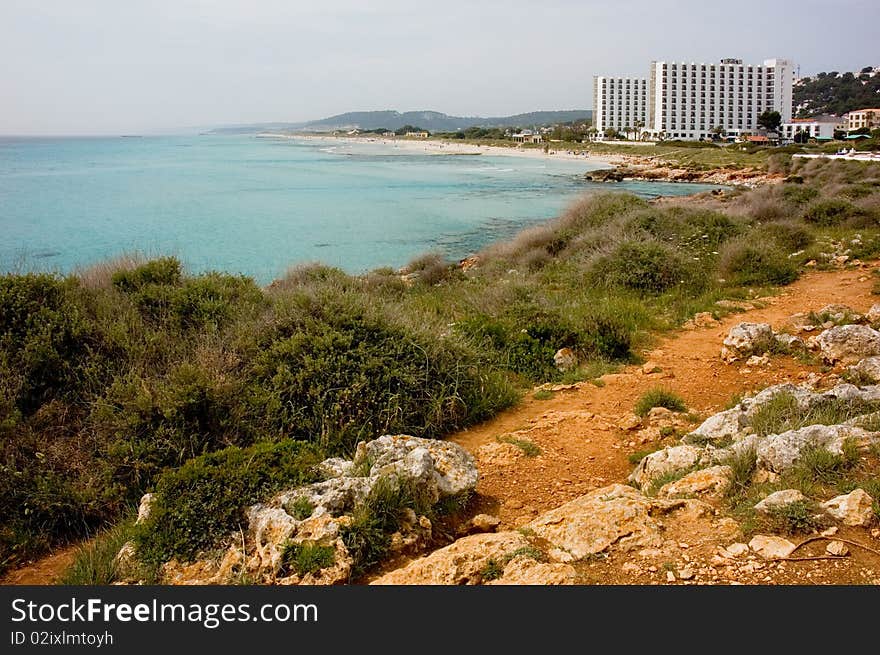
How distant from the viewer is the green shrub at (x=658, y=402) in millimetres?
7098

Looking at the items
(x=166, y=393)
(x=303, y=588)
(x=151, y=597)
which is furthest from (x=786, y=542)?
(x=166, y=393)

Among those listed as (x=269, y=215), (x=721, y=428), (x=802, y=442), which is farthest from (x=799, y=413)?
(x=269, y=215)

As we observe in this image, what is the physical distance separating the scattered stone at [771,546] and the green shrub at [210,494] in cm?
275

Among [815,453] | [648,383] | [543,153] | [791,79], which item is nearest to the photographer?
[815,453]

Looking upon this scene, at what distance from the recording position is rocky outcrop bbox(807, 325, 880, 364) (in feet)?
25.4

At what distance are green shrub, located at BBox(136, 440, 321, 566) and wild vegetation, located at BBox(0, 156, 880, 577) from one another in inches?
0.5

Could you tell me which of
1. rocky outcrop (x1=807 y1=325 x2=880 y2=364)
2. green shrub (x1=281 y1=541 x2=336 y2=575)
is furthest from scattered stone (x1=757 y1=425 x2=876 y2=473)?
rocky outcrop (x1=807 y1=325 x2=880 y2=364)

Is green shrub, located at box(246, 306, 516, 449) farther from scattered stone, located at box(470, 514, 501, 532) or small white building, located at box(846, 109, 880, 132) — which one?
small white building, located at box(846, 109, 880, 132)

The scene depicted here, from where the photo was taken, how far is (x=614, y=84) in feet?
551

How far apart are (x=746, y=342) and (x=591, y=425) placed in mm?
3077

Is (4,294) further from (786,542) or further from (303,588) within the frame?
(786,542)

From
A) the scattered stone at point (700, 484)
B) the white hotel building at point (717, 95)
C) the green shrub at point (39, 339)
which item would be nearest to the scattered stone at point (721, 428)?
the scattered stone at point (700, 484)

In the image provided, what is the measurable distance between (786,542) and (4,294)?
684 cm

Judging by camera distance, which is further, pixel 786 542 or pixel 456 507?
pixel 456 507
